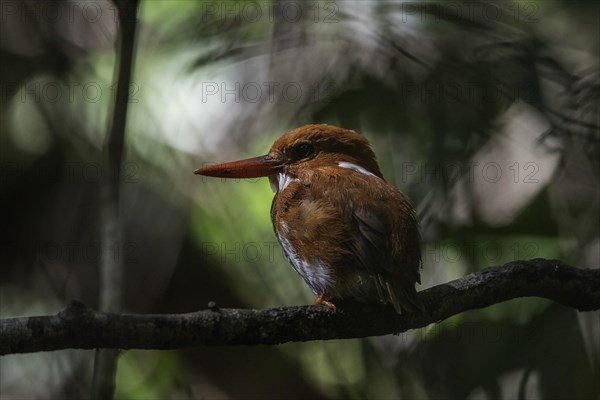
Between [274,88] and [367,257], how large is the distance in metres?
1.69

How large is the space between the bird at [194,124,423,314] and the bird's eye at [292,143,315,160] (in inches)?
0.8

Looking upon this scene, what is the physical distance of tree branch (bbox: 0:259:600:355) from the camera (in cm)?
141

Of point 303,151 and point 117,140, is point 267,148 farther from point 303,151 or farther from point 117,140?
point 117,140

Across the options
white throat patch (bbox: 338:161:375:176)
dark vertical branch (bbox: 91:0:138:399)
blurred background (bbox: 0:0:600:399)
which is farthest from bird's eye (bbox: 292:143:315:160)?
dark vertical branch (bbox: 91:0:138:399)

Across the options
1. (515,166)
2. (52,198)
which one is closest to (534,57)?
(515,166)

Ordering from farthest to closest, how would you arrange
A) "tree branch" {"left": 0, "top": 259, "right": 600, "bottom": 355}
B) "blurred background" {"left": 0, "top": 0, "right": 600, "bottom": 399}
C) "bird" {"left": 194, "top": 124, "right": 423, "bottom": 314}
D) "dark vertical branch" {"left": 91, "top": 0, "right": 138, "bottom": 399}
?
"blurred background" {"left": 0, "top": 0, "right": 600, "bottom": 399}, "bird" {"left": 194, "top": 124, "right": 423, "bottom": 314}, "dark vertical branch" {"left": 91, "top": 0, "right": 138, "bottom": 399}, "tree branch" {"left": 0, "top": 259, "right": 600, "bottom": 355}

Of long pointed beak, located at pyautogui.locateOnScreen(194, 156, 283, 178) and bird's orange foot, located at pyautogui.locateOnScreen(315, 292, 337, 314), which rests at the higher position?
long pointed beak, located at pyautogui.locateOnScreen(194, 156, 283, 178)

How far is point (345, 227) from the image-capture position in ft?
6.56

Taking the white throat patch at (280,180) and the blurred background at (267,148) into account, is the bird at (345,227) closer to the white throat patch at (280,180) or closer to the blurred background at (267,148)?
the white throat patch at (280,180)

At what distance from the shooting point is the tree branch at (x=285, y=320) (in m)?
1.41

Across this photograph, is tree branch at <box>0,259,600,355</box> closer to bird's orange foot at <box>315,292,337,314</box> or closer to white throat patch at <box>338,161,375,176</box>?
bird's orange foot at <box>315,292,337,314</box>

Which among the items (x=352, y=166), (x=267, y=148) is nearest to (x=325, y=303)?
(x=352, y=166)

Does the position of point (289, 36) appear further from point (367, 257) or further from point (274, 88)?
point (367, 257)

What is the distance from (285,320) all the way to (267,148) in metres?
1.73
